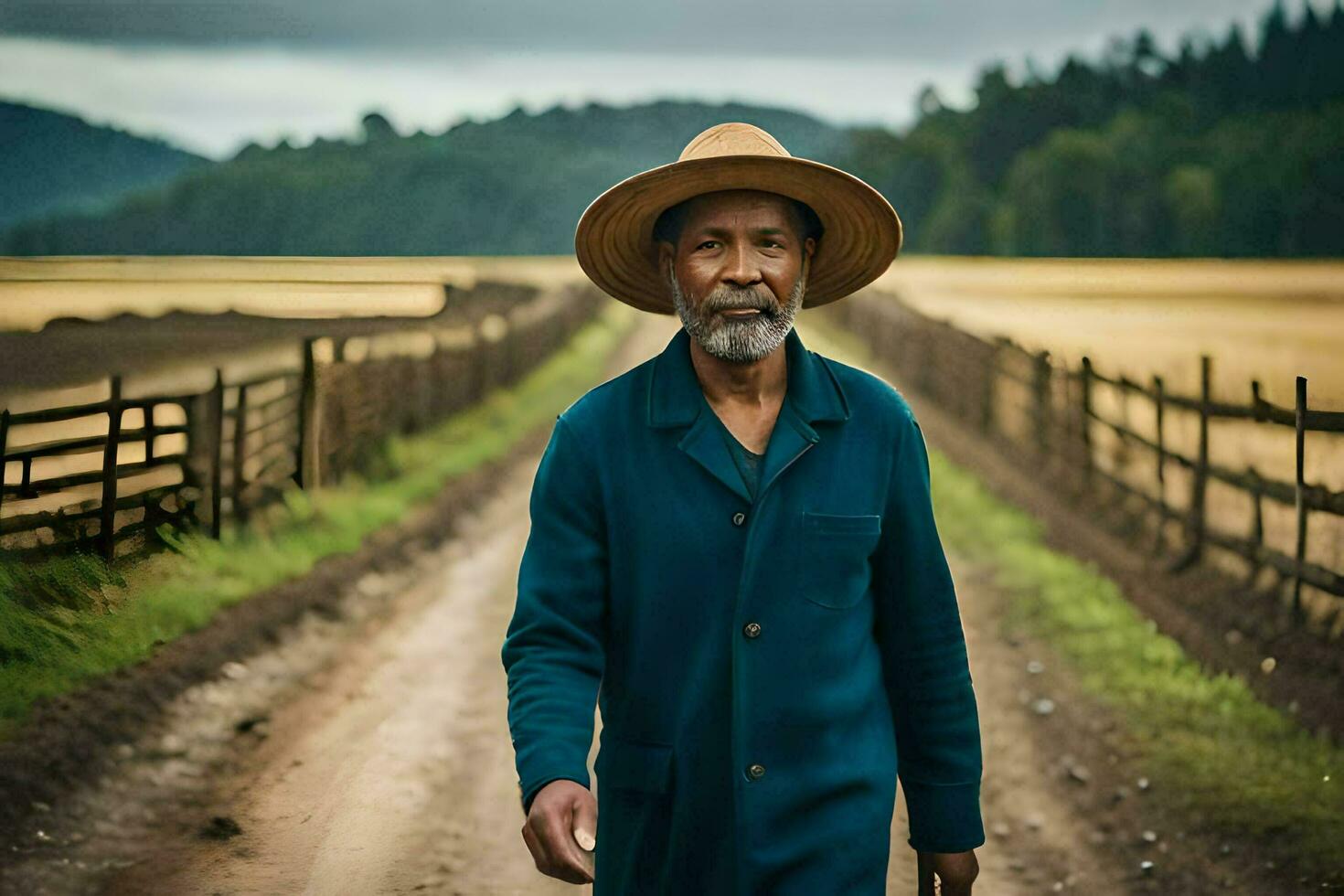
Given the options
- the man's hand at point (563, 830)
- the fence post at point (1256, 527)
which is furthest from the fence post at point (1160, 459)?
the man's hand at point (563, 830)

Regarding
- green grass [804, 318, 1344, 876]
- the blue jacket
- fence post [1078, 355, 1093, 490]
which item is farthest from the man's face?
fence post [1078, 355, 1093, 490]

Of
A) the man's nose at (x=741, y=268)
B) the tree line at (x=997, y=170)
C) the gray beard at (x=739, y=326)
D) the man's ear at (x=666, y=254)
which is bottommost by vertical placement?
the gray beard at (x=739, y=326)

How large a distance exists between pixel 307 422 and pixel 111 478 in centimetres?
456

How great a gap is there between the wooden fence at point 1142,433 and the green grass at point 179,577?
557 centimetres

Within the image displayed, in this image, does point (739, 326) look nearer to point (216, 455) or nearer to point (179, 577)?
point (179, 577)

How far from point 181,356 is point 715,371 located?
2519cm

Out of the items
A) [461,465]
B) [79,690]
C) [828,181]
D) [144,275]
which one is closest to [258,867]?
[79,690]

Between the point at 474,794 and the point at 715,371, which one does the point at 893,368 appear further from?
the point at 715,371

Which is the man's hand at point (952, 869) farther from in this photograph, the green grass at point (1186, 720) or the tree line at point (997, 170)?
the tree line at point (997, 170)

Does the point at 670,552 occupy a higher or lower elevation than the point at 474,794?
higher

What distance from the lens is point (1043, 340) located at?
30.8m

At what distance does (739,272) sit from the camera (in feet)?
7.73

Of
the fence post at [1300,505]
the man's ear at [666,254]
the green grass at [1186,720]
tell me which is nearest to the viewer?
the man's ear at [666,254]

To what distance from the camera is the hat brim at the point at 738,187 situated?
239 cm
